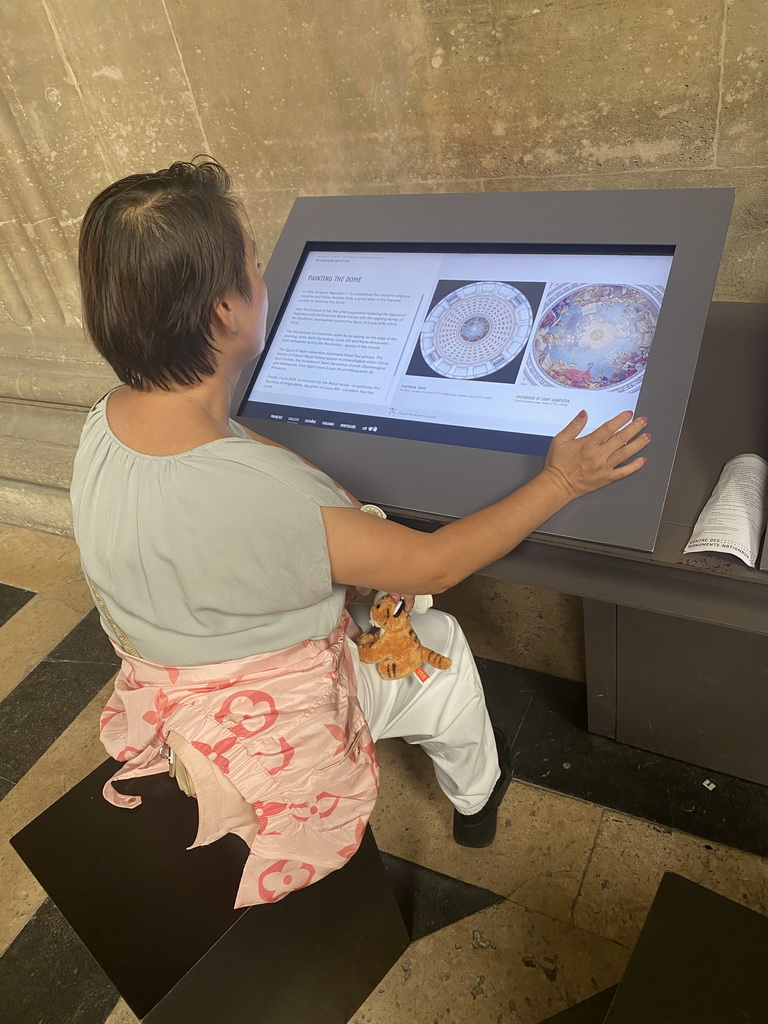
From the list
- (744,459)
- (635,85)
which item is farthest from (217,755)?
(635,85)

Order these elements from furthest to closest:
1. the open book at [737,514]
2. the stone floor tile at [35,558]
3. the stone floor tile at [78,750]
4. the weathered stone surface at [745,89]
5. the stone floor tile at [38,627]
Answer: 1. the stone floor tile at [35,558]
2. the stone floor tile at [38,627]
3. the stone floor tile at [78,750]
4. the weathered stone surface at [745,89]
5. the open book at [737,514]

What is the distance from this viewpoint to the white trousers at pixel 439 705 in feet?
5.06

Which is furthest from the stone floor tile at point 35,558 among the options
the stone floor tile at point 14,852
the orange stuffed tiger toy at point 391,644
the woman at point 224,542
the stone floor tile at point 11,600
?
the orange stuffed tiger toy at point 391,644

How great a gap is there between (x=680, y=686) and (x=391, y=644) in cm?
78

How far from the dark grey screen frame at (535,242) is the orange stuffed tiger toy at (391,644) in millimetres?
198

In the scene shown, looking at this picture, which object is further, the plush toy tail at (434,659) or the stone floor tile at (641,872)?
the stone floor tile at (641,872)

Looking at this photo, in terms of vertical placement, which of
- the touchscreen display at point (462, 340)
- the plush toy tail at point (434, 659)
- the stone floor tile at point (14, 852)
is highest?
the touchscreen display at point (462, 340)

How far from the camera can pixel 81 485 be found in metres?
1.26

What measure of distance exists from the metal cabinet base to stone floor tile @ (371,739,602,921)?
0.26m

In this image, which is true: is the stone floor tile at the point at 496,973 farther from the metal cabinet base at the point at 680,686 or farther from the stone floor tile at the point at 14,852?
the stone floor tile at the point at 14,852

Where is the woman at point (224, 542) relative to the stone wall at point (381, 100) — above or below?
below

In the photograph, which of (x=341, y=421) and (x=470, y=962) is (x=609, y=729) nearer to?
(x=470, y=962)

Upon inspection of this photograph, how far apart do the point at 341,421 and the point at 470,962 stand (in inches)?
48.3

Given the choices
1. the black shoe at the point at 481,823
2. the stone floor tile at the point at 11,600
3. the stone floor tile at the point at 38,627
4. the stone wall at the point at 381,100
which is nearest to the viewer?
the stone wall at the point at 381,100
